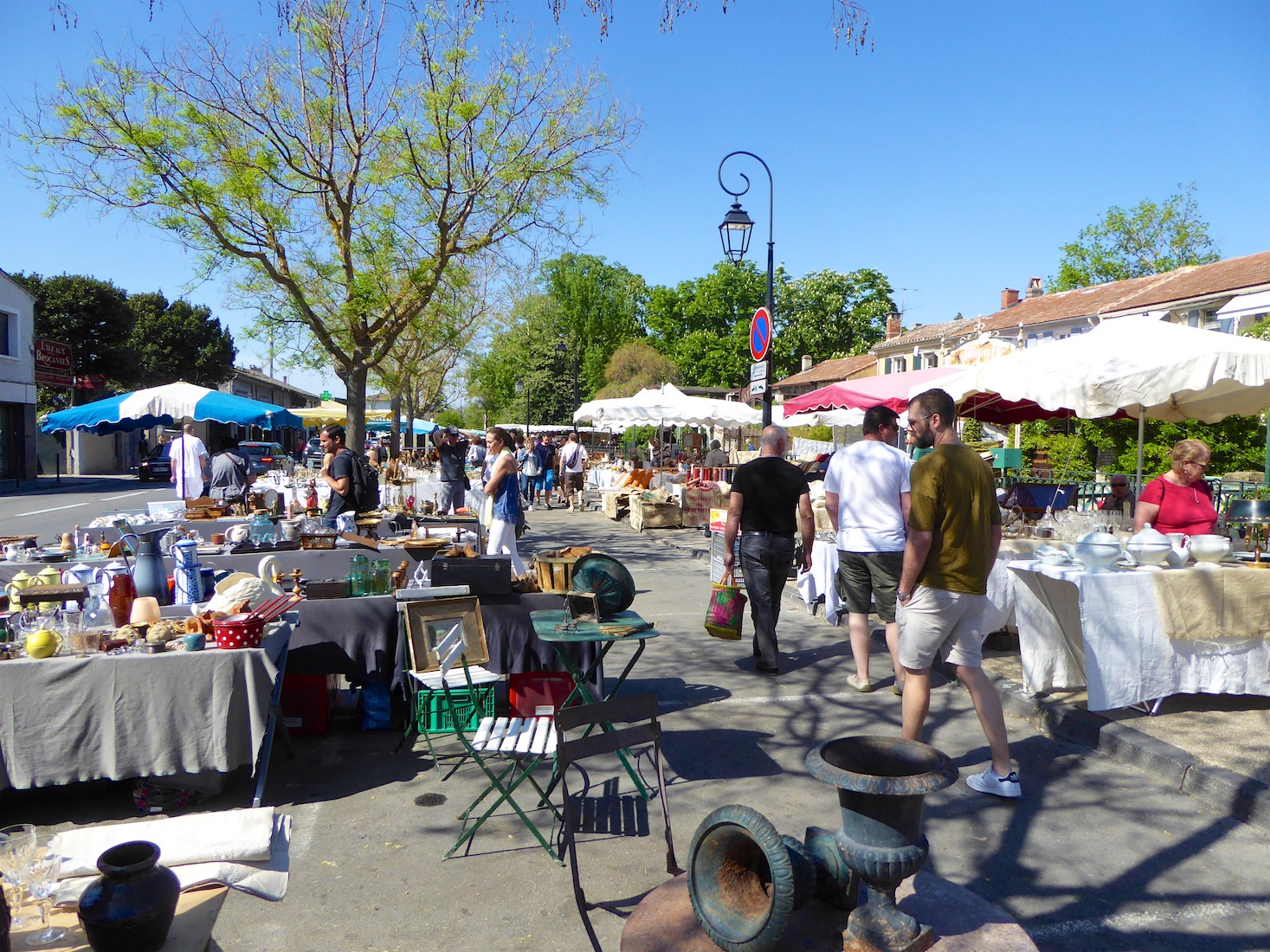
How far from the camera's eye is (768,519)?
5926 millimetres

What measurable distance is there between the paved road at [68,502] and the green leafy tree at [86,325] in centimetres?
1007

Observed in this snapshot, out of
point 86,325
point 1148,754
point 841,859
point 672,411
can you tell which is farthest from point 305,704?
point 86,325

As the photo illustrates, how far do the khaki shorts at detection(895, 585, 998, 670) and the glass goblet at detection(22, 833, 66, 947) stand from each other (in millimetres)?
3266

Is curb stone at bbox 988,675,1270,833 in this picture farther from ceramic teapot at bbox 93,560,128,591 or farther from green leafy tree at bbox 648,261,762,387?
green leafy tree at bbox 648,261,762,387

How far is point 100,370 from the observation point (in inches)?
1545

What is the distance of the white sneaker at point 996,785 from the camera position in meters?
4.04

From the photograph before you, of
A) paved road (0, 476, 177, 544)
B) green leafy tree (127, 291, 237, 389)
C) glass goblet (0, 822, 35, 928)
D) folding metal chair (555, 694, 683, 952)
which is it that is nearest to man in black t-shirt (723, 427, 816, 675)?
folding metal chair (555, 694, 683, 952)

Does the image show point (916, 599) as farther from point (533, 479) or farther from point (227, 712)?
point (533, 479)

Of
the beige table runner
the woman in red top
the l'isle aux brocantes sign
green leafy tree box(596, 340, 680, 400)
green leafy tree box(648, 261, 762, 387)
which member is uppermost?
green leafy tree box(648, 261, 762, 387)

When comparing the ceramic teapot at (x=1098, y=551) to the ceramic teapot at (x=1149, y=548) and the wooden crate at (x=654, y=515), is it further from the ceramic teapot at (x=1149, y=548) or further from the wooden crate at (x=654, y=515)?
the wooden crate at (x=654, y=515)

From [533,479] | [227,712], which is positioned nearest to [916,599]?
[227,712]

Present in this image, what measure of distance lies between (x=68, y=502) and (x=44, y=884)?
867 inches

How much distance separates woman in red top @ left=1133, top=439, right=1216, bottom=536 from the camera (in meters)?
5.72

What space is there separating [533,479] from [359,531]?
1184 centimetres
